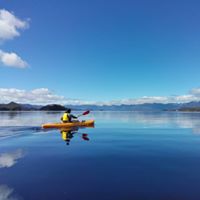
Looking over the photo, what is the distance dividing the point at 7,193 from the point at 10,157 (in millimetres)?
5883

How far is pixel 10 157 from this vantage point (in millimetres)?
12859

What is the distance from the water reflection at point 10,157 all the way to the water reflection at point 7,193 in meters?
3.17

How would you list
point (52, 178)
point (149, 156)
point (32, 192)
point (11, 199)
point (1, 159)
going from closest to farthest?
1. point (11, 199)
2. point (32, 192)
3. point (52, 178)
4. point (1, 159)
5. point (149, 156)

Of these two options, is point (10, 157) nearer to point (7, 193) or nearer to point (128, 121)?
point (7, 193)

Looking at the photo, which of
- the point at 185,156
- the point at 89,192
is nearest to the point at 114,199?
the point at 89,192

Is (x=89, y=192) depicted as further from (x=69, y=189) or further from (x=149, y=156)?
(x=149, y=156)

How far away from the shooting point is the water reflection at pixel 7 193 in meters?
7.02

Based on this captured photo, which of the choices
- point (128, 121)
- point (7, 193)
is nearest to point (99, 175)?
point (7, 193)

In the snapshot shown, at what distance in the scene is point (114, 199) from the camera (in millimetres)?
7020

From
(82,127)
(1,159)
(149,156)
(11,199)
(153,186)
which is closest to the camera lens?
(11,199)

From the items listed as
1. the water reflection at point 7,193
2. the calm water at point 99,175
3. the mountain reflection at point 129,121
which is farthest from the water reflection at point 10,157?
the mountain reflection at point 129,121

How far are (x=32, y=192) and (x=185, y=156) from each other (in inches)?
385

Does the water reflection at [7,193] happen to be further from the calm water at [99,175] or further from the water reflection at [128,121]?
the water reflection at [128,121]

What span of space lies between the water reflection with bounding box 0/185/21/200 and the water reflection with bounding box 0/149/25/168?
3.17m
